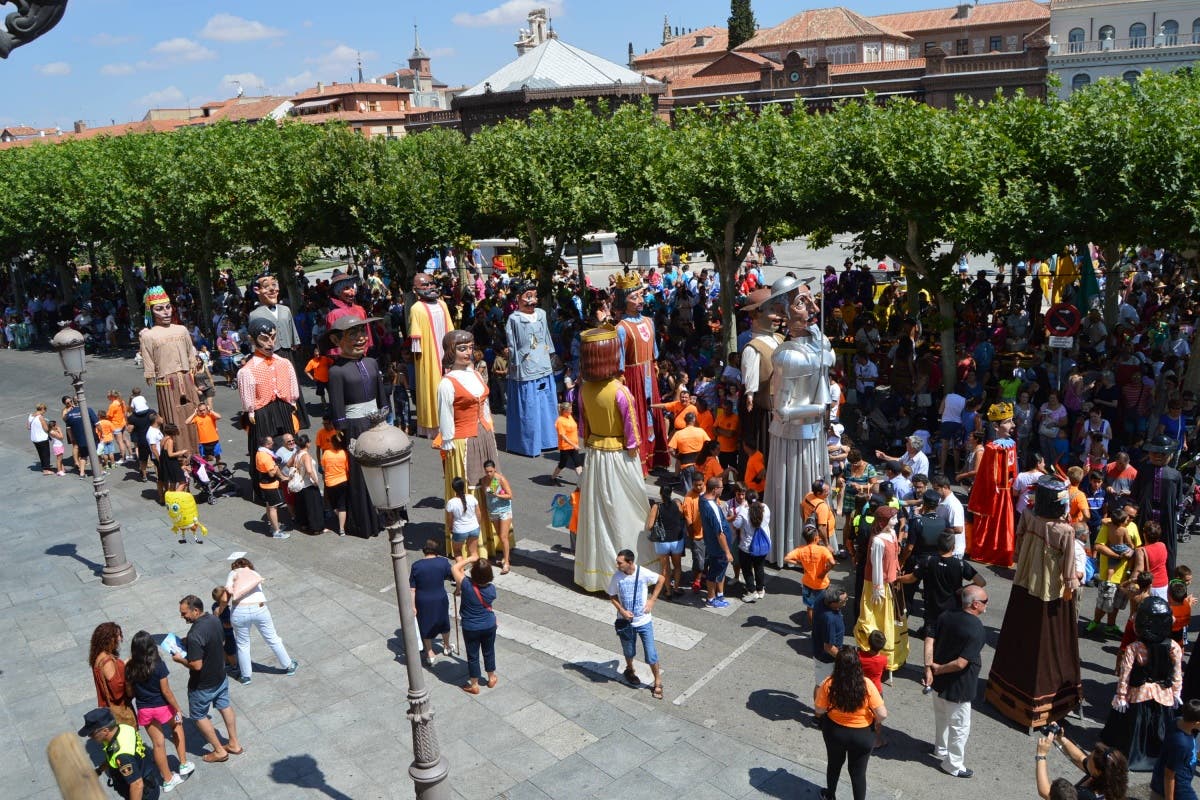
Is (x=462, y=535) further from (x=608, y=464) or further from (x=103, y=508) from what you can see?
(x=103, y=508)

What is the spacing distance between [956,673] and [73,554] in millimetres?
11379

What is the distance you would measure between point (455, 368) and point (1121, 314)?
14.7 meters

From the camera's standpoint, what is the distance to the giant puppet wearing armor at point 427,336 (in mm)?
14719

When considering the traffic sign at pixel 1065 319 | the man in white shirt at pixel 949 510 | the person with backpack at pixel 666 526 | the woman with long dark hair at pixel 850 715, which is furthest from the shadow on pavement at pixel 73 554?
the traffic sign at pixel 1065 319

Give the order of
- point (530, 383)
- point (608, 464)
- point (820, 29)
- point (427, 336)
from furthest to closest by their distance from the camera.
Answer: point (820, 29)
point (530, 383)
point (427, 336)
point (608, 464)

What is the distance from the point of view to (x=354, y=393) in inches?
521

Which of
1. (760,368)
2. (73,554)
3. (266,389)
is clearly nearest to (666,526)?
(760,368)

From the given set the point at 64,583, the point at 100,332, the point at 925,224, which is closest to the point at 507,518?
the point at 64,583

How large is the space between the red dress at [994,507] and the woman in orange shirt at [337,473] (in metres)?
7.94

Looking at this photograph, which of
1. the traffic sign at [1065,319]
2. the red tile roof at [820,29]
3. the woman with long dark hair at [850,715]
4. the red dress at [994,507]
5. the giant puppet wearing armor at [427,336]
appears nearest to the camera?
the woman with long dark hair at [850,715]

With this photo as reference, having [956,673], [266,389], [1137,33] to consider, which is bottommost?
[956,673]

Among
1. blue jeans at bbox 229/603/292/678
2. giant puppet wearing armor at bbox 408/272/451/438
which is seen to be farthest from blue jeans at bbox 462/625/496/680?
giant puppet wearing armor at bbox 408/272/451/438

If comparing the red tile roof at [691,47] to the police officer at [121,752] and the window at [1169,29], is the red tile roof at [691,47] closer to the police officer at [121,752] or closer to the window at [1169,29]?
the window at [1169,29]

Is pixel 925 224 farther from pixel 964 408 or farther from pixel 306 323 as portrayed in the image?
pixel 306 323
